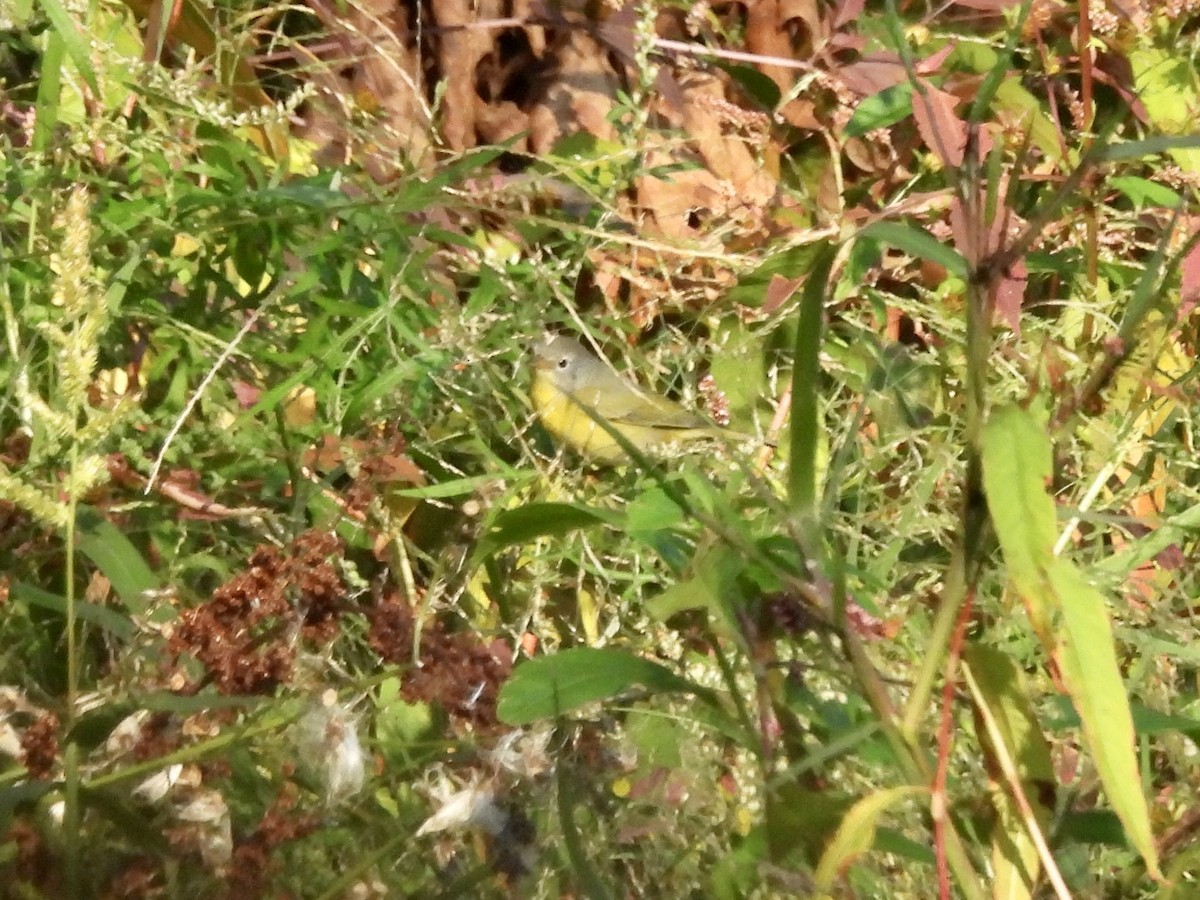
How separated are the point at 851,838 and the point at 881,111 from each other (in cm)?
113

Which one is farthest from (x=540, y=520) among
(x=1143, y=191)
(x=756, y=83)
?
(x=756, y=83)

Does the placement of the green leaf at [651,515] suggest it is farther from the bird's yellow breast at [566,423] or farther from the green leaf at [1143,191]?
the green leaf at [1143,191]

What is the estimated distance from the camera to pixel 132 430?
1208 mm

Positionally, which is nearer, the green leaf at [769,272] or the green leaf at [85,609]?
the green leaf at [85,609]

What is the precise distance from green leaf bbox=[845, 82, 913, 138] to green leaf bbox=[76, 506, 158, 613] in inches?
36.7

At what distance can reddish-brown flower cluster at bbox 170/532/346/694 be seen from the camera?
748 millimetres

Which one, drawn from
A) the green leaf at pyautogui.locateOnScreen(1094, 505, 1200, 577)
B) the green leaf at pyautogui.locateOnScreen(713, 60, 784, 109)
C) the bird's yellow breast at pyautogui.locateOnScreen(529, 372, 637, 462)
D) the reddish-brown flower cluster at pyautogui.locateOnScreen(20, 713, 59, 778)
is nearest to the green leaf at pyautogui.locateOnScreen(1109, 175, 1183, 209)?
the green leaf at pyautogui.locateOnScreen(713, 60, 784, 109)

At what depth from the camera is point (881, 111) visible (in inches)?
60.1

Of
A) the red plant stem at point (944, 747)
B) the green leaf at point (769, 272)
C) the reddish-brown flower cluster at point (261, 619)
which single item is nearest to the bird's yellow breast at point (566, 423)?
the green leaf at point (769, 272)

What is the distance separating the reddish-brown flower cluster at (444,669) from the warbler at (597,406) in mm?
Answer: 527

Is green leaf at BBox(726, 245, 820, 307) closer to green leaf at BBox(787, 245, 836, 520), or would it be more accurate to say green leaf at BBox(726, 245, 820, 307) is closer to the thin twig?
green leaf at BBox(787, 245, 836, 520)

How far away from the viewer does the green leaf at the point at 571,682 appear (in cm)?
67

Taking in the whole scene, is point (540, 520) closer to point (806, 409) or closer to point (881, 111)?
point (806, 409)

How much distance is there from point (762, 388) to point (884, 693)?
3.22 ft
